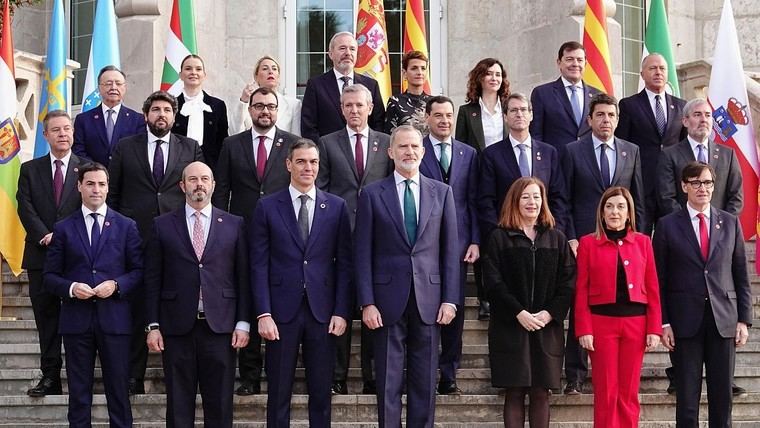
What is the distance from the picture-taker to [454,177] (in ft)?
29.2

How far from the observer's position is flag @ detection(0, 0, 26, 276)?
10500mm

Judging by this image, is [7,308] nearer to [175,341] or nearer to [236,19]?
[175,341]

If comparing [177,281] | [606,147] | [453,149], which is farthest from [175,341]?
[606,147]

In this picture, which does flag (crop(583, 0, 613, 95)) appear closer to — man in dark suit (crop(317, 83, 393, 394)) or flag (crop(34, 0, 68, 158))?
man in dark suit (crop(317, 83, 393, 394))

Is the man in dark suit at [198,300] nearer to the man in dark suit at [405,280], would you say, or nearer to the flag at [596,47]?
the man in dark suit at [405,280]

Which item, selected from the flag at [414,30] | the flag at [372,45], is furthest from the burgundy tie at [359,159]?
the flag at [414,30]

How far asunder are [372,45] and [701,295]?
5548 mm

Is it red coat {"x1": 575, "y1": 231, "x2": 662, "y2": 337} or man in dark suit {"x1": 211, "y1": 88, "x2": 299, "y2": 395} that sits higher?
man in dark suit {"x1": 211, "y1": 88, "x2": 299, "y2": 395}

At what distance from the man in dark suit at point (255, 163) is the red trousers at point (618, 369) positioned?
247 cm

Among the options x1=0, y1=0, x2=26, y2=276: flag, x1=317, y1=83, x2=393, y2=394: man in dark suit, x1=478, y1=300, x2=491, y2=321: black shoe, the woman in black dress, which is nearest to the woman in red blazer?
the woman in black dress

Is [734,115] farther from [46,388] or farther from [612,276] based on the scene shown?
[46,388]

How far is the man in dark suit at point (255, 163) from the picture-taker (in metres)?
8.91

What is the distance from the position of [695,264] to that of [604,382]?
1.03 meters

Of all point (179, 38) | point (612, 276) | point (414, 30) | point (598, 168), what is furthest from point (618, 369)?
point (179, 38)
